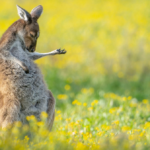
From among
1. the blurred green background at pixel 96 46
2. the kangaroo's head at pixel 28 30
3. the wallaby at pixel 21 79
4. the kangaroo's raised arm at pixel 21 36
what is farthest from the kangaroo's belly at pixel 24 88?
the blurred green background at pixel 96 46

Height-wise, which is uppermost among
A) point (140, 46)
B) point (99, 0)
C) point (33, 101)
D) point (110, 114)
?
point (33, 101)

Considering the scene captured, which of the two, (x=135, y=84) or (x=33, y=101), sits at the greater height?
(x=33, y=101)

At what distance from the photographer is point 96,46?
520 inches

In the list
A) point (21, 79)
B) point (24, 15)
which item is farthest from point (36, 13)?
point (21, 79)

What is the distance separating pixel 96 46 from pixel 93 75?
113 inches

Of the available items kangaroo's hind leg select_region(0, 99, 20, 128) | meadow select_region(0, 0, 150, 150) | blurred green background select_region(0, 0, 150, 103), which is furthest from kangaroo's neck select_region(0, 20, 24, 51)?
blurred green background select_region(0, 0, 150, 103)

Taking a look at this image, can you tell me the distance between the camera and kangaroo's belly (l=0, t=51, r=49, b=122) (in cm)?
398

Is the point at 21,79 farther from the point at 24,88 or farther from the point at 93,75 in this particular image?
the point at 93,75

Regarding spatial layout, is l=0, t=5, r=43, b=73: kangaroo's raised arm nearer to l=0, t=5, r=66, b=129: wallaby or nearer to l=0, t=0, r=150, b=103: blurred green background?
l=0, t=5, r=66, b=129: wallaby

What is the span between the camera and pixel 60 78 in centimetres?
1001

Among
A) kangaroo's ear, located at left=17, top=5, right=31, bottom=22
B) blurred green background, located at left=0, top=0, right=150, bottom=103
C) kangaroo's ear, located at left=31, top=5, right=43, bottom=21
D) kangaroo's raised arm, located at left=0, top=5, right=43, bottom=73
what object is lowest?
blurred green background, located at left=0, top=0, right=150, bottom=103

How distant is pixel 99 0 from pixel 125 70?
1289 centimetres

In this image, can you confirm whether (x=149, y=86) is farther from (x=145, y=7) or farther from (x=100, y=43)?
(x=145, y=7)

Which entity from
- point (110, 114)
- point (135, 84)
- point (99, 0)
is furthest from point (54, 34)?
point (110, 114)
